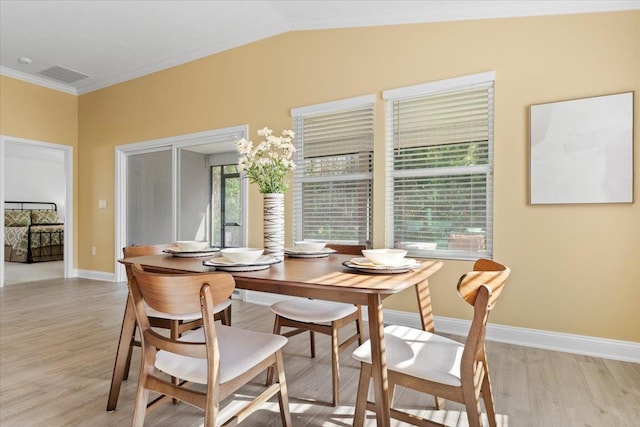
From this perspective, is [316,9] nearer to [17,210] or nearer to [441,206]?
[441,206]

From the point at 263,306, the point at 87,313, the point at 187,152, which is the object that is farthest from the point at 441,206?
the point at 87,313

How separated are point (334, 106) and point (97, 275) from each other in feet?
14.9

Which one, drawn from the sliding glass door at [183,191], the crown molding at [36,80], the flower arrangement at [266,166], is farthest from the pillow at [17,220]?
the flower arrangement at [266,166]

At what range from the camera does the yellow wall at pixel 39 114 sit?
16.0 ft

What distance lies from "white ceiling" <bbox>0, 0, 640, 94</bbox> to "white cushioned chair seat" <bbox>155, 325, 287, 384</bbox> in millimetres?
2900

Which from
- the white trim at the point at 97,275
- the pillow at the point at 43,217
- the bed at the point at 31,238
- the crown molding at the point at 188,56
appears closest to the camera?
the crown molding at the point at 188,56

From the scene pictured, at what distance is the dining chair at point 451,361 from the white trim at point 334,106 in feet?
7.20

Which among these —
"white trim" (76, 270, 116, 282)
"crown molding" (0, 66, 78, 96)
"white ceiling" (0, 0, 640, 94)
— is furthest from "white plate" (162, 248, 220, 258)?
"crown molding" (0, 66, 78, 96)

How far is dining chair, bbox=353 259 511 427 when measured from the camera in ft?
3.66

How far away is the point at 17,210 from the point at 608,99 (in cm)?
1148

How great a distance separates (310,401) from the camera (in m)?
1.86

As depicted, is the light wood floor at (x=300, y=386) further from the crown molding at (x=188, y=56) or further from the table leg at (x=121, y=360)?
the crown molding at (x=188, y=56)

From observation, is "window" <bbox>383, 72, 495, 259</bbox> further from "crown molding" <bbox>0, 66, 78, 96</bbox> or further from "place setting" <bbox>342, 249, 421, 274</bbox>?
"crown molding" <bbox>0, 66, 78, 96</bbox>

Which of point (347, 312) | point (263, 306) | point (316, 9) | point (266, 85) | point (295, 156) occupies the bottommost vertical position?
point (263, 306)
